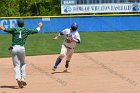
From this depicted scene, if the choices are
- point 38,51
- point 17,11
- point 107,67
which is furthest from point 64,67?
point 17,11

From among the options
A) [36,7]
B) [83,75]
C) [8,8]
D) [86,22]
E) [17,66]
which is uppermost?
[17,66]

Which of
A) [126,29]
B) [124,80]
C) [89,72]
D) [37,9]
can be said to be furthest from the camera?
[37,9]

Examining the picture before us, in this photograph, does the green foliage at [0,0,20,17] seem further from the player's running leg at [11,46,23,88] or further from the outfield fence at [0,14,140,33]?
the player's running leg at [11,46,23,88]

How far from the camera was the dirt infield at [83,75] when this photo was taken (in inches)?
510

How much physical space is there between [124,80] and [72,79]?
5.40 ft

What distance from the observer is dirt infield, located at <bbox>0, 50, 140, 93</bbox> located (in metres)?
12.9

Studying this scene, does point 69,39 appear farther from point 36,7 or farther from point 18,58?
point 36,7

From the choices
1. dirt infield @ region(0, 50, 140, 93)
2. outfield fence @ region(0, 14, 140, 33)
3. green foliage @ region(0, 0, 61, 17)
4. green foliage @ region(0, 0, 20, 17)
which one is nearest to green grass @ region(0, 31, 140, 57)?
dirt infield @ region(0, 50, 140, 93)

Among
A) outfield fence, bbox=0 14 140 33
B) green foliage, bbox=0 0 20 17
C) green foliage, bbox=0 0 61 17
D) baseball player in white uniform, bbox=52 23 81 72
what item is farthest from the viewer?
green foliage, bbox=0 0 61 17

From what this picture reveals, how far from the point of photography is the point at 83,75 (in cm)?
1556

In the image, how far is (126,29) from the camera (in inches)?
1501

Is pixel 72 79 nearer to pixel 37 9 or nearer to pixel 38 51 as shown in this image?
pixel 38 51

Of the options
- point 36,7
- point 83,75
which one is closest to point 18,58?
point 83,75

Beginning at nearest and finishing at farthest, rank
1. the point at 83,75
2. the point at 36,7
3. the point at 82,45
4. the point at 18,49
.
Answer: the point at 18,49
the point at 83,75
the point at 82,45
the point at 36,7
